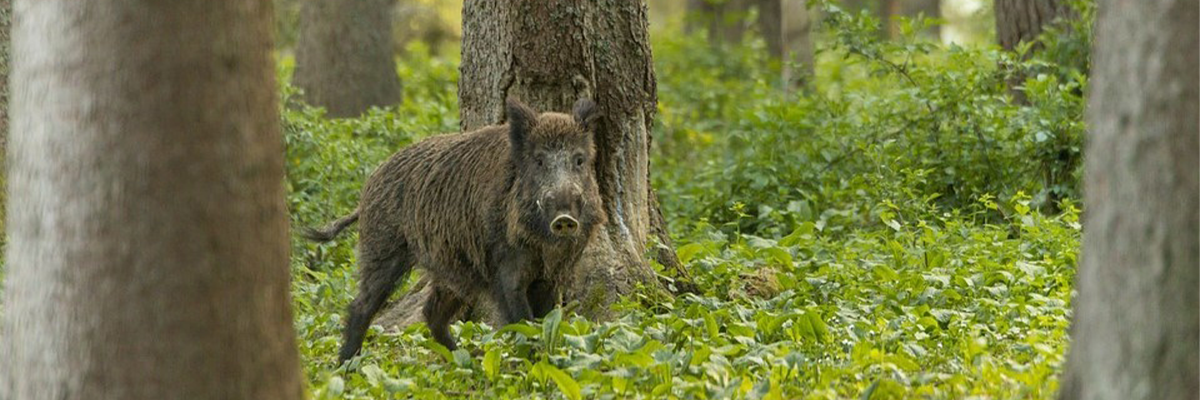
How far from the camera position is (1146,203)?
378 cm

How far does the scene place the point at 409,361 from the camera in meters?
6.96

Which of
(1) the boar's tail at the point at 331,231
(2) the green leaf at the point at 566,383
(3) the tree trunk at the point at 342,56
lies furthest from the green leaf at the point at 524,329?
(3) the tree trunk at the point at 342,56

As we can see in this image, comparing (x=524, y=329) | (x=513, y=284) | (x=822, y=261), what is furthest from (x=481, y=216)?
(x=822, y=261)

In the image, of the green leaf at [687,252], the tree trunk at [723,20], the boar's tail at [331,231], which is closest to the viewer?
the boar's tail at [331,231]

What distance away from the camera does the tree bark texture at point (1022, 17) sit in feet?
40.3

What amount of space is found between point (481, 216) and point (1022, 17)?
6.58 meters

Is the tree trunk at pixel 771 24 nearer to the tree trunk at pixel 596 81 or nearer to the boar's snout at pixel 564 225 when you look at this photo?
the tree trunk at pixel 596 81

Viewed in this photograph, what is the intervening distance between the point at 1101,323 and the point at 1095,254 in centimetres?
18

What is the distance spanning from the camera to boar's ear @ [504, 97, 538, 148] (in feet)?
23.6

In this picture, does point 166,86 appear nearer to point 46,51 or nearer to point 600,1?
point 46,51

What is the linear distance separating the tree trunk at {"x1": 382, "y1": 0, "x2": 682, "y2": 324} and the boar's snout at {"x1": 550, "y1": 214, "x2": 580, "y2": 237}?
859 mm

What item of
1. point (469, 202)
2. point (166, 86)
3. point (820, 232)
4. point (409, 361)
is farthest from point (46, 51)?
point (820, 232)

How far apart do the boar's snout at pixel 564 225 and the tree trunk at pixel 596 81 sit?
86 centimetres

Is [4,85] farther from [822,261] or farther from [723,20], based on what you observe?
[723,20]
